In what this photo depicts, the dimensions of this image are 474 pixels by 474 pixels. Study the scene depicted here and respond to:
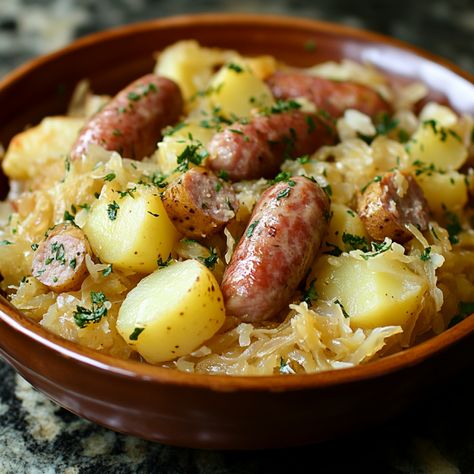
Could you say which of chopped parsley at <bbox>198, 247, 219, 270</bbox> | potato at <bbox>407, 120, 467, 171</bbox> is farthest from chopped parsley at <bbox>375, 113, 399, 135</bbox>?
chopped parsley at <bbox>198, 247, 219, 270</bbox>

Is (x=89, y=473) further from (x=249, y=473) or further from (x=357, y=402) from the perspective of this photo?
(x=357, y=402)

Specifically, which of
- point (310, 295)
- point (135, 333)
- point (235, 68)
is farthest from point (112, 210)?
point (235, 68)

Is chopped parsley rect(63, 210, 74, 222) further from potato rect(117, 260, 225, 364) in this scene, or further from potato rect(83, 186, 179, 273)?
potato rect(117, 260, 225, 364)

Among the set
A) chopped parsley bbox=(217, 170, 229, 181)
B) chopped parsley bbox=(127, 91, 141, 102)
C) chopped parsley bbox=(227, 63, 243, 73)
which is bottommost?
chopped parsley bbox=(217, 170, 229, 181)

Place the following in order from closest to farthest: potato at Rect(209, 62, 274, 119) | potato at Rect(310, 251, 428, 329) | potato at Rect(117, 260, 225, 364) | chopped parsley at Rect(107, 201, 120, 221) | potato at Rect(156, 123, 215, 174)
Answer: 1. potato at Rect(117, 260, 225, 364)
2. potato at Rect(310, 251, 428, 329)
3. chopped parsley at Rect(107, 201, 120, 221)
4. potato at Rect(156, 123, 215, 174)
5. potato at Rect(209, 62, 274, 119)

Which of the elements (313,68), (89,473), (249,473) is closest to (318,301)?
(249,473)

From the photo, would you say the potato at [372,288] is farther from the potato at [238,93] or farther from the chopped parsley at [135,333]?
the potato at [238,93]
